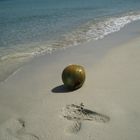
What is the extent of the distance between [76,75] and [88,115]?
1144 mm

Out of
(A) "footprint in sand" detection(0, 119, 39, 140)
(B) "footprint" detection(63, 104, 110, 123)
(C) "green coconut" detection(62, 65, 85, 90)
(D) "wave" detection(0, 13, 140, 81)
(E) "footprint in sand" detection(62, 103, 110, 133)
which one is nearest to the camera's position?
(A) "footprint in sand" detection(0, 119, 39, 140)

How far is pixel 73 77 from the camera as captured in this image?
551cm

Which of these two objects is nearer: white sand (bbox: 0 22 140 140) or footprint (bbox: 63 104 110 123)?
white sand (bbox: 0 22 140 140)

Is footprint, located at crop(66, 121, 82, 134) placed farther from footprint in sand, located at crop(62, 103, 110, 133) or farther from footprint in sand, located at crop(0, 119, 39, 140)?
footprint in sand, located at crop(0, 119, 39, 140)

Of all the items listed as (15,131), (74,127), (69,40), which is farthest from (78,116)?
(69,40)

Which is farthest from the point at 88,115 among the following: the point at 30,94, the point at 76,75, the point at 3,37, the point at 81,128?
the point at 3,37

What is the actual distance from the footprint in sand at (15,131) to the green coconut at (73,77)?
1.35 m

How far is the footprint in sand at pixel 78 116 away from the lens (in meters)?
4.28

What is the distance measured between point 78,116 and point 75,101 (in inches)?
19.5

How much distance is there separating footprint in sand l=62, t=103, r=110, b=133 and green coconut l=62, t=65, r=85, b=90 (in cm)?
69

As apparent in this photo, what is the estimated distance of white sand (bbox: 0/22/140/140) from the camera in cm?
413

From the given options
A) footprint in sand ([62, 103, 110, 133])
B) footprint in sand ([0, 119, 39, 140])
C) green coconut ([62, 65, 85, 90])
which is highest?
green coconut ([62, 65, 85, 90])

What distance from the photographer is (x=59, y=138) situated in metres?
4.02

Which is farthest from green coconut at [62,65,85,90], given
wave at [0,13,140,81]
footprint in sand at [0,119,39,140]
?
wave at [0,13,140,81]
